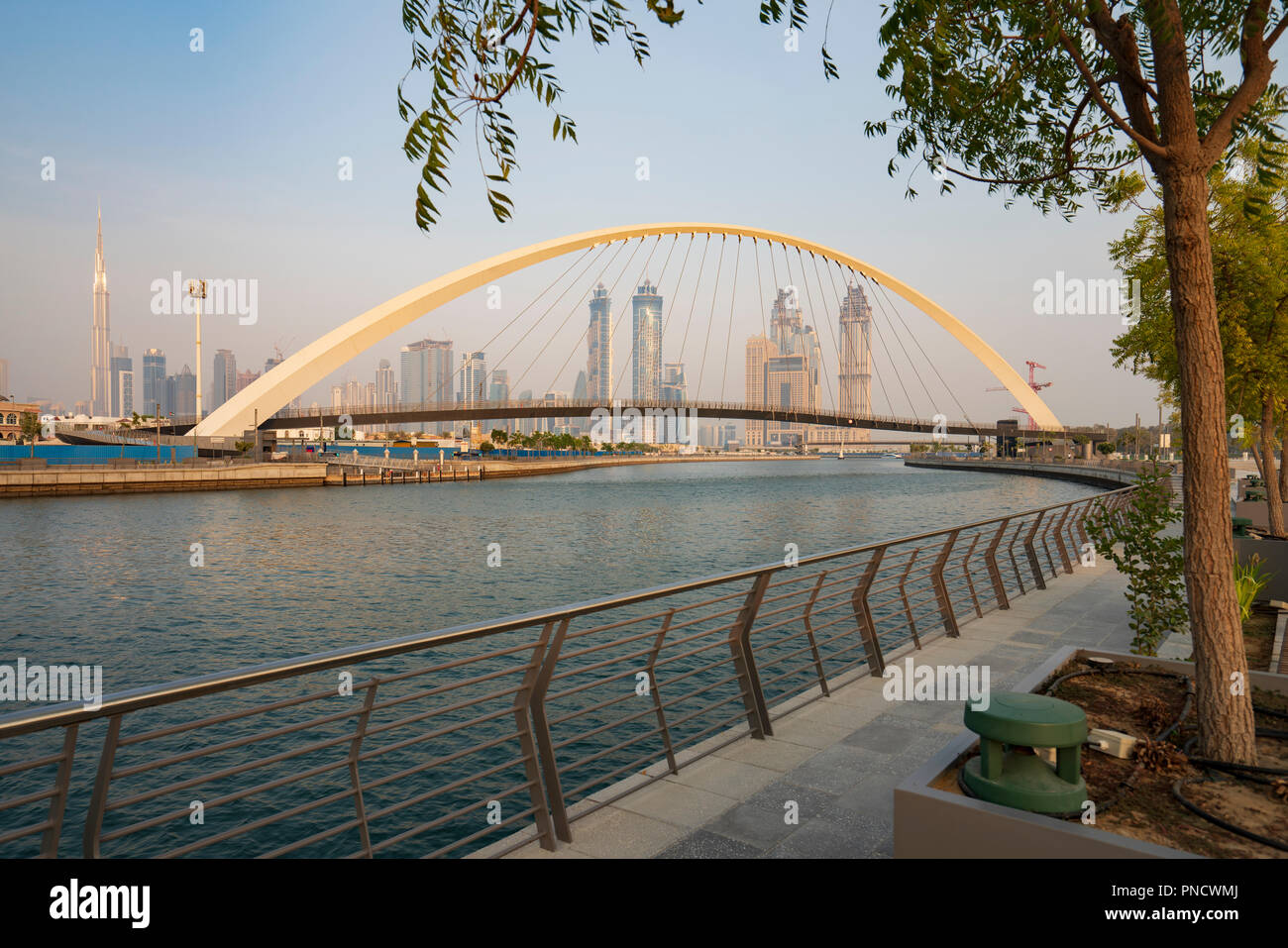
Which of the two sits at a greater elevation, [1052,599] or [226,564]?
[1052,599]

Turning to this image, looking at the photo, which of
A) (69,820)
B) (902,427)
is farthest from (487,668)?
(902,427)

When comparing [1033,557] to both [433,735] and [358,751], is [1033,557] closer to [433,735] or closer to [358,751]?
[433,735]

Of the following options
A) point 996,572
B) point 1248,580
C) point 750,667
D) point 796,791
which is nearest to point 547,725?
point 796,791

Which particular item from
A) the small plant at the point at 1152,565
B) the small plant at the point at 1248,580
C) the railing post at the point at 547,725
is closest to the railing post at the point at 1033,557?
the small plant at the point at 1248,580

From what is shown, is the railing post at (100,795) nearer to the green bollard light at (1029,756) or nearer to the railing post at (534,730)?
the railing post at (534,730)

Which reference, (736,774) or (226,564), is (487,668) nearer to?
(736,774)

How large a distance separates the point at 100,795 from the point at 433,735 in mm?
1381

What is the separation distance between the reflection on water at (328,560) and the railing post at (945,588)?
488 inches

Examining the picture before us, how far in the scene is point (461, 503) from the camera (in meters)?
59.9

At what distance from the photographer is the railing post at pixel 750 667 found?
5.79 m

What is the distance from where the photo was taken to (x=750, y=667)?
5.80 meters
